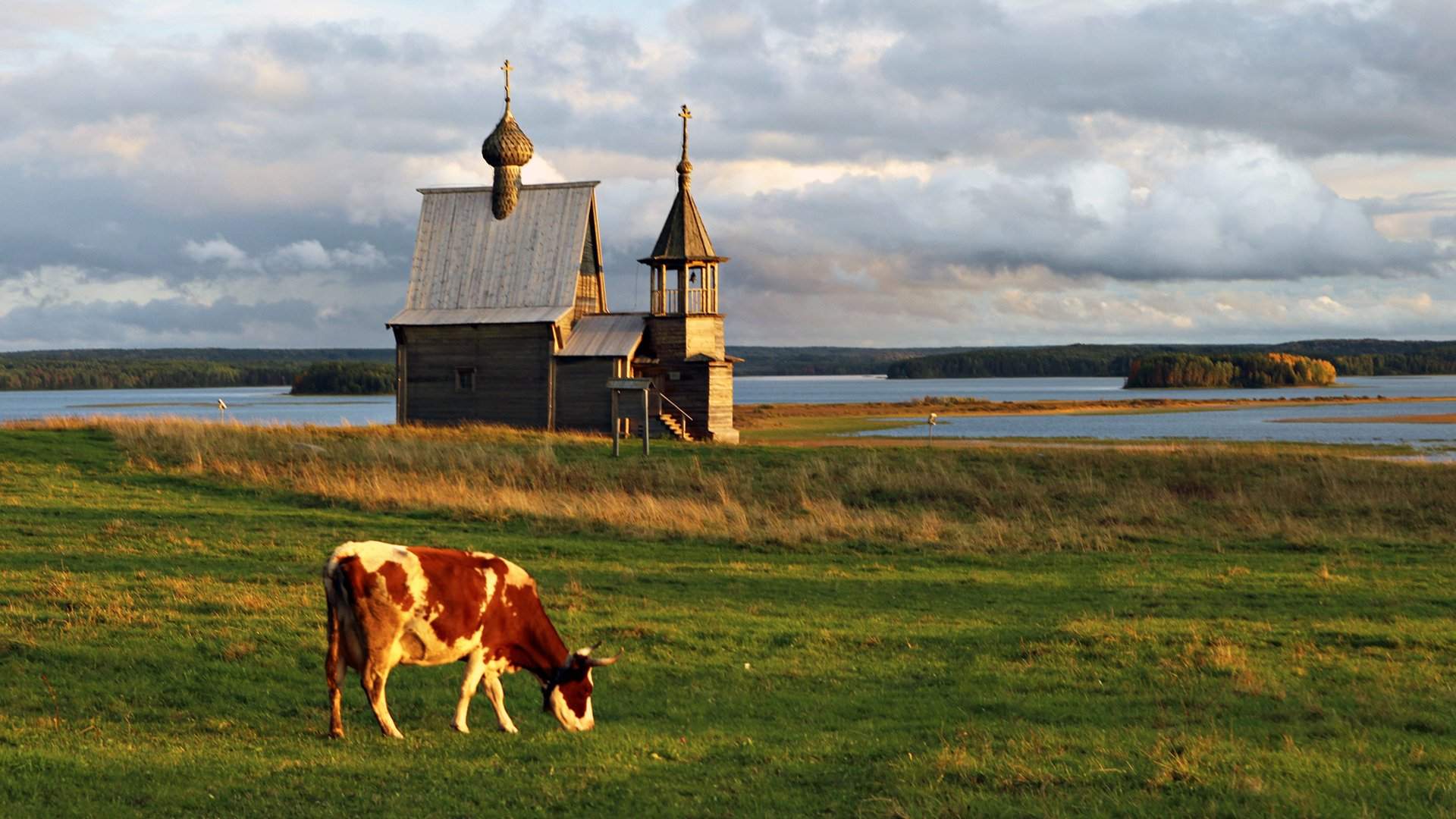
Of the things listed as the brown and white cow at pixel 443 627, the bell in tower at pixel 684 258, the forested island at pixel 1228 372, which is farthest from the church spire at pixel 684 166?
the forested island at pixel 1228 372

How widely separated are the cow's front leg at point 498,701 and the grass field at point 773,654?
135 millimetres

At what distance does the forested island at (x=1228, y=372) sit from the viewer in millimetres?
166750

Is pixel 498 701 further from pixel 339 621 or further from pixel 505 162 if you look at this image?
pixel 505 162

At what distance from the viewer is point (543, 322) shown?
163ft

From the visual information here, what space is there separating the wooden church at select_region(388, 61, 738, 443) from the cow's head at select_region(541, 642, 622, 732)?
37.9m

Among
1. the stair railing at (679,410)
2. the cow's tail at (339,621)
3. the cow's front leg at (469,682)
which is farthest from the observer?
the stair railing at (679,410)

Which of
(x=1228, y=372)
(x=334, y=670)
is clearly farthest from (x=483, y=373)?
(x=1228, y=372)

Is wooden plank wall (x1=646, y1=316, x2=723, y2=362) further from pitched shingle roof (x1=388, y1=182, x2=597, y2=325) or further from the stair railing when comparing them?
pitched shingle roof (x1=388, y1=182, x2=597, y2=325)

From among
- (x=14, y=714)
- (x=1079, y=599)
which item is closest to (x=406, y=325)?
(x=1079, y=599)

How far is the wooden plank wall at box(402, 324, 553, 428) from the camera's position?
166 ft

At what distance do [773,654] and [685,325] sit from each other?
37289 mm

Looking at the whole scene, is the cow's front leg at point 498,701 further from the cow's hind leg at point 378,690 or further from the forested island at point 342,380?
the forested island at point 342,380

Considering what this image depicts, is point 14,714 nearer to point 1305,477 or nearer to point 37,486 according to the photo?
point 37,486

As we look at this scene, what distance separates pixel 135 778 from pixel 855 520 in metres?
18.2
